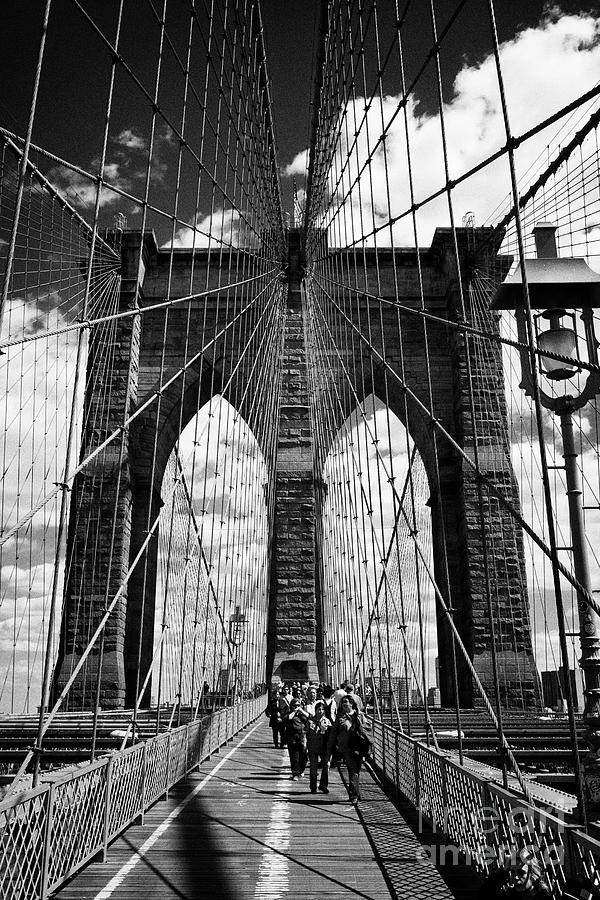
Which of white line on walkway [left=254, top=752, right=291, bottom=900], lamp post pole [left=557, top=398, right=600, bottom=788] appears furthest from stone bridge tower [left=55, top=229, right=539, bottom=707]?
lamp post pole [left=557, top=398, right=600, bottom=788]

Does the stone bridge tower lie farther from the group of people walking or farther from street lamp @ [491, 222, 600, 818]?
street lamp @ [491, 222, 600, 818]

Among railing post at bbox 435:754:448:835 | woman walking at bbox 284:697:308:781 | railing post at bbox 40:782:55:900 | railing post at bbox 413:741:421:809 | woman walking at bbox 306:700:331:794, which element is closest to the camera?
railing post at bbox 40:782:55:900

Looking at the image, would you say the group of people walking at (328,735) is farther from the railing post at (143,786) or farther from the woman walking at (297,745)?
the railing post at (143,786)

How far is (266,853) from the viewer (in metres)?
5.01

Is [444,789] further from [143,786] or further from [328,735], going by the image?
[328,735]

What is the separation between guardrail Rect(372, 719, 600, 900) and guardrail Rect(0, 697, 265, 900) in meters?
2.10

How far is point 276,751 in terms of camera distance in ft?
39.4

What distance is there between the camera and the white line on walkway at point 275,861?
414 cm

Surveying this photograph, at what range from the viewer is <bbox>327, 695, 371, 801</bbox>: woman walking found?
275 inches

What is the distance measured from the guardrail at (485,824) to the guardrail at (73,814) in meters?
2.10

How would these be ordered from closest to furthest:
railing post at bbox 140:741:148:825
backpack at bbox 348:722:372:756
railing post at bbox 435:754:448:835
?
railing post at bbox 435:754:448:835
railing post at bbox 140:741:148:825
backpack at bbox 348:722:372:756

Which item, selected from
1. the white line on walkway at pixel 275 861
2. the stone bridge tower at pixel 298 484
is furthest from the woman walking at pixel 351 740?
the stone bridge tower at pixel 298 484

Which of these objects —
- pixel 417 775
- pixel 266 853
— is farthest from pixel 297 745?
pixel 266 853

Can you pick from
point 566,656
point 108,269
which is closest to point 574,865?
point 566,656
